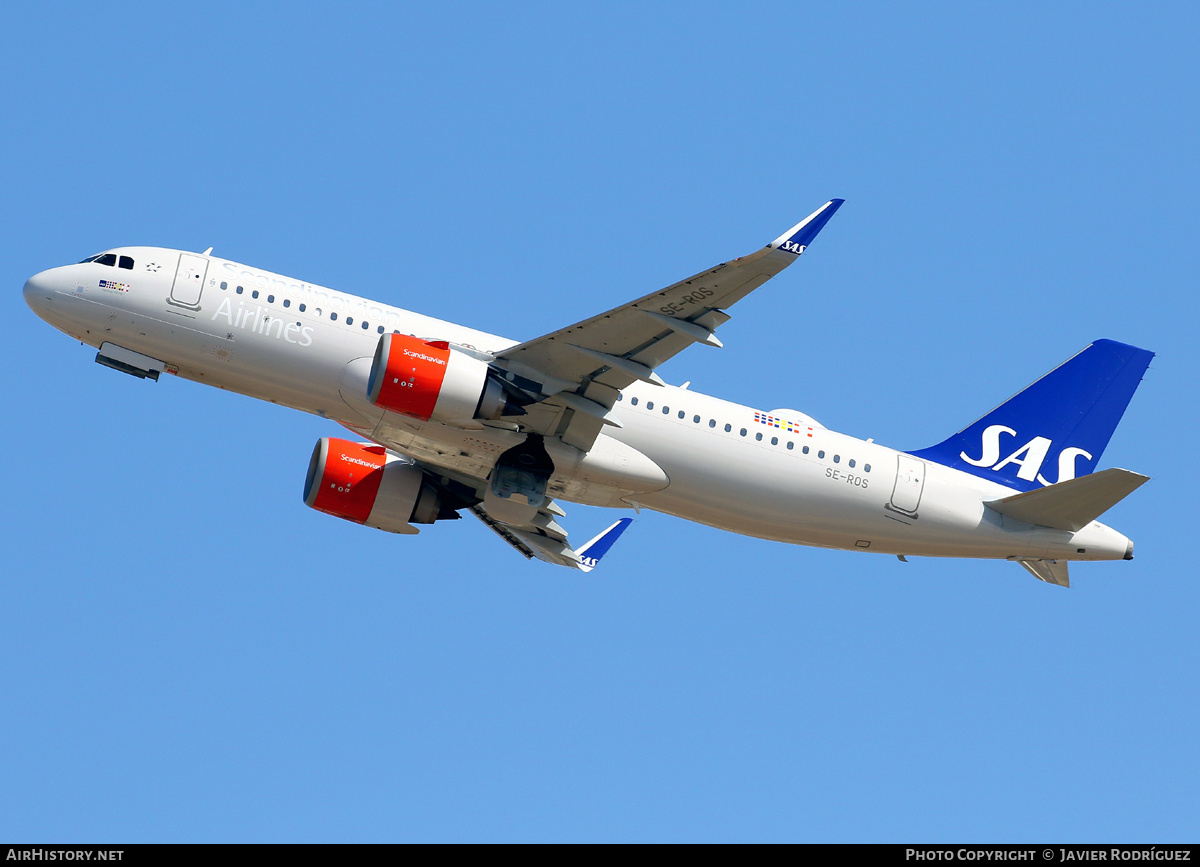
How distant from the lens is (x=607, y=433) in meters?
31.7

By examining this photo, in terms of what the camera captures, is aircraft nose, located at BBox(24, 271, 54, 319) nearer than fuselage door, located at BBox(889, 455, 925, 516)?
Yes

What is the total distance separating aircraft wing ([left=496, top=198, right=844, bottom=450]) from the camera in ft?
87.1

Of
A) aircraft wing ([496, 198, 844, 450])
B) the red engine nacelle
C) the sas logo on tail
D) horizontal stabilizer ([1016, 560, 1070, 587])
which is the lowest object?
horizontal stabilizer ([1016, 560, 1070, 587])

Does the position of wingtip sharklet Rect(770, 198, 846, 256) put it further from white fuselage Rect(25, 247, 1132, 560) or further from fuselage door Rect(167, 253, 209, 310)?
fuselage door Rect(167, 253, 209, 310)

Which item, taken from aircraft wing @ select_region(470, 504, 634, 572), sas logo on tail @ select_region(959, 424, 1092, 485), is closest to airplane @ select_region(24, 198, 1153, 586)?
sas logo on tail @ select_region(959, 424, 1092, 485)

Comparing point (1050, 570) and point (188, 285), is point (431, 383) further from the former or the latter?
point (1050, 570)

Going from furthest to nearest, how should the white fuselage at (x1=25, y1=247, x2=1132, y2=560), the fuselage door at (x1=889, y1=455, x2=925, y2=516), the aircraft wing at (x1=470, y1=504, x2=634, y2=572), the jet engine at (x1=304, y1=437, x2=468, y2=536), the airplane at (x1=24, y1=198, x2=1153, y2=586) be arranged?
the aircraft wing at (x1=470, y1=504, x2=634, y2=572), the jet engine at (x1=304, y1=437, x2=468, y2=536), the fuselage door at (x1=889, y1=455, x2=925, y2=516), the white fuselage at (x1=25, y1=247, x2=1132, y2=560), the airplane at (x1=24, y1=198, x2=1153, y2=586)

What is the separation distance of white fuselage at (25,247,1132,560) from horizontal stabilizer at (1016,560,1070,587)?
0.64 m

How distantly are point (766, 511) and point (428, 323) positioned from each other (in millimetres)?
10168

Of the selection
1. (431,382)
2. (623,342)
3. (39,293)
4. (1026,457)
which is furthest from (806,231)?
(39,293)

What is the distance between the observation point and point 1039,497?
33.1 metres

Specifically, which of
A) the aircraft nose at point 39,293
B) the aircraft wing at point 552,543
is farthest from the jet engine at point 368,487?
the aircraft nose at point 39,293
